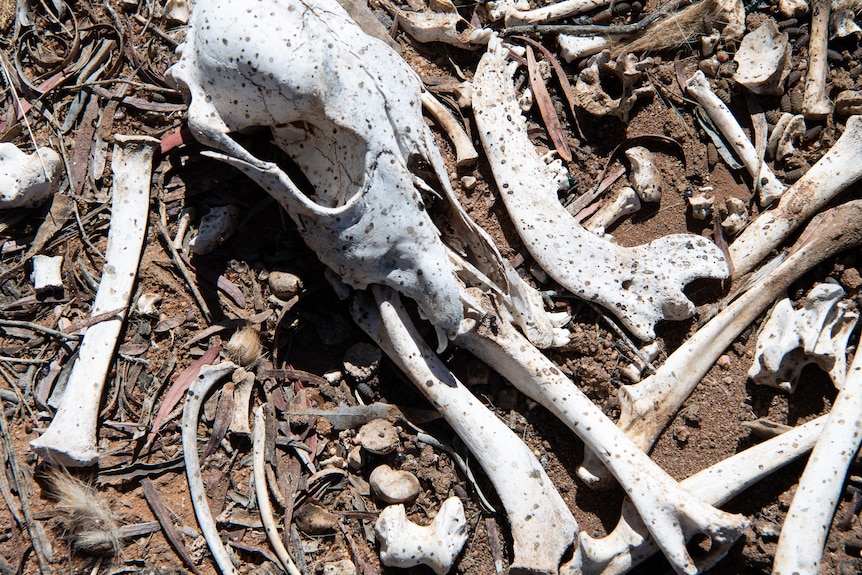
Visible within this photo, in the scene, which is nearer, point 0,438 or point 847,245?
point 0,438

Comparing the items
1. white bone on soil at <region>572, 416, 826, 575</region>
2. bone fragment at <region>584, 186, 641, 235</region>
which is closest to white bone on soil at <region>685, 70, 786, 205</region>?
bone fragment at <region>584, 186, 641, 235</region>

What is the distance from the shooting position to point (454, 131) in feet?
9.25

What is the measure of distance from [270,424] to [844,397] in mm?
2329

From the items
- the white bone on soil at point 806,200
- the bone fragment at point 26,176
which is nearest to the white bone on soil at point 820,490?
the white bone on soil at point 806,200

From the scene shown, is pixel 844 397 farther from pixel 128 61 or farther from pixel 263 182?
pixel 128 61

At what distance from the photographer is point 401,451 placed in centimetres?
249

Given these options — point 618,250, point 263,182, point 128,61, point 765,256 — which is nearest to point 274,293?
point 263,182

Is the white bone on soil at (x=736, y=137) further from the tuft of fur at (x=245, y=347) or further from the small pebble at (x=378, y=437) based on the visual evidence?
the tuft of fur at (x=245, y=347)

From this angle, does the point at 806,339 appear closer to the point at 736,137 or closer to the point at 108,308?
the point at 736,137

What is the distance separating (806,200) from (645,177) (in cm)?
71

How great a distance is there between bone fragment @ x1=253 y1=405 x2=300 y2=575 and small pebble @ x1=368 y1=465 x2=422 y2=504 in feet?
1.35

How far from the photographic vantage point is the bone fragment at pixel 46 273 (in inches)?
98.8

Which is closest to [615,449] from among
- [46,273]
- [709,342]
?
[709,342]

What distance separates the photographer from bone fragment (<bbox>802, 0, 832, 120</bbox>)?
2.83m
